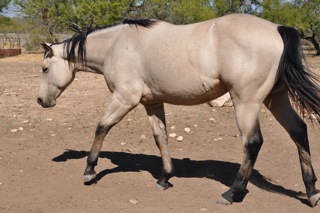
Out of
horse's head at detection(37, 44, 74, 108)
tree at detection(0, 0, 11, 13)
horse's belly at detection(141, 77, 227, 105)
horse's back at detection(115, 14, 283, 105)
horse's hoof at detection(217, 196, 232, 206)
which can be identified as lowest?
tree at detection(0, 0, 11, 13)

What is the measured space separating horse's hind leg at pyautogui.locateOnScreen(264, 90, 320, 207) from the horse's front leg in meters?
1.44

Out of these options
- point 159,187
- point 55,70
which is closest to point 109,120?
point 159,187

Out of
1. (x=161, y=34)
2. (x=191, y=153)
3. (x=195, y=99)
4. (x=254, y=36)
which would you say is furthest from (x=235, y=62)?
(x=191, y=153)

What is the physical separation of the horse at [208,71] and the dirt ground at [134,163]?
0.97 feet

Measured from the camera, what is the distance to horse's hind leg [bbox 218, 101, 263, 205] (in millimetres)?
4262

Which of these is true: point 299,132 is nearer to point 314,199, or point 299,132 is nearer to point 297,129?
point 297,129

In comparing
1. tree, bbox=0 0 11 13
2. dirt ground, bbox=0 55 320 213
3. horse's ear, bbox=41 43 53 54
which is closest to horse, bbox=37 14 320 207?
horse's ear, bbox=41 43 53 54

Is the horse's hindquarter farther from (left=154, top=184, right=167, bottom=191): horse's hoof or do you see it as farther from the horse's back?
(left=154, top=184, right=167, bottom=191): horse's hoof

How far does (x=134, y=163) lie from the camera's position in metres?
6.03

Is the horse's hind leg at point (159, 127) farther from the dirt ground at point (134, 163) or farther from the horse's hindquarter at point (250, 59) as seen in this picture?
the horse's hindquarter at point (250, 59)

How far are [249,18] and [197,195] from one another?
1.82 meters

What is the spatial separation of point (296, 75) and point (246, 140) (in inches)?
29.0

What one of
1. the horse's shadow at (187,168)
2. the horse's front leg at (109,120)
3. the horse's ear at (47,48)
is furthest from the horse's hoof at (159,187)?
the horse's ear at (47,48)

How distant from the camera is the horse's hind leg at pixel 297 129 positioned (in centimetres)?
451
